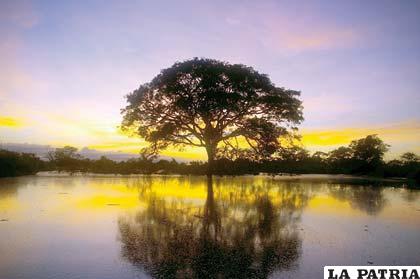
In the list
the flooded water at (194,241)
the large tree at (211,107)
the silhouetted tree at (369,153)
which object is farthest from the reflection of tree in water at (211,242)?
the silhouetted tree at (369,153)

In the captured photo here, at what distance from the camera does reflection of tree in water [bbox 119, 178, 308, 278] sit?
5.21 meters

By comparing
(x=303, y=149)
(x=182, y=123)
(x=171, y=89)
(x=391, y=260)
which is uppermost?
(x=171, y=89)

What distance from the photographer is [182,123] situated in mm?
28625

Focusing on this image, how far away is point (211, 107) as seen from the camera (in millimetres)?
26328

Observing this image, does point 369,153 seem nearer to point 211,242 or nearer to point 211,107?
point 211,107

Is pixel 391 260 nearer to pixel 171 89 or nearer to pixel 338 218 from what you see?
pixel 338 218

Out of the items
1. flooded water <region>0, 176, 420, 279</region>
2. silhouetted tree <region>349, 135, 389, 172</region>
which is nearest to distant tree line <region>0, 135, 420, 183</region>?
silhouetted tree <region>349, 135, 389, 172</region>

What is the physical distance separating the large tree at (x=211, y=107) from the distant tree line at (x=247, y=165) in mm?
1733

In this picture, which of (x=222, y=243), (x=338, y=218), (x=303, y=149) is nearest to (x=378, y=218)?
(x=338, y=218)

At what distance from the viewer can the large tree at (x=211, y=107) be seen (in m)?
26.8

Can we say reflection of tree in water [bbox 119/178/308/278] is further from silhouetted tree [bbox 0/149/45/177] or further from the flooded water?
silhouetted tree [bbox 0/149/45/177]

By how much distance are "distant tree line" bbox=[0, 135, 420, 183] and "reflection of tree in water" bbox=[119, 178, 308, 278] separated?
18546 mm

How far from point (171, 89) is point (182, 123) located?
295cm

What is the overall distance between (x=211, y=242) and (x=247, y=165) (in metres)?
23.7
